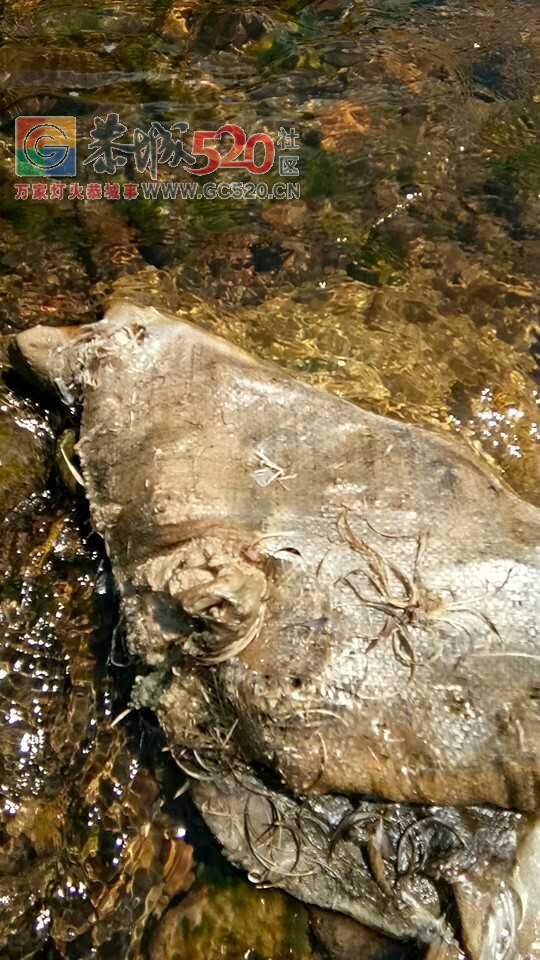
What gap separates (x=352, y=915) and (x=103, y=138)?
13.3 feet

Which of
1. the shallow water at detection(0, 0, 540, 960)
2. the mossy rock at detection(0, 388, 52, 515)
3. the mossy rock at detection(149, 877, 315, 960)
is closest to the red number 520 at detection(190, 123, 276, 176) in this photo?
the shallow water at detection(0, 0, 540, 960)

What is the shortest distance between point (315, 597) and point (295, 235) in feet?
7.91

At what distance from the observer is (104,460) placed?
3.24m

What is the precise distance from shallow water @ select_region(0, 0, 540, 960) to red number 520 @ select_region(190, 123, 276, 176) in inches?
2.5

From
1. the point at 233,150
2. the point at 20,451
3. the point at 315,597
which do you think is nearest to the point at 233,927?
the point at 315,597

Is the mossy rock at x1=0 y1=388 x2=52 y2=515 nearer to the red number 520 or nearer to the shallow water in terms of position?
the shallow water

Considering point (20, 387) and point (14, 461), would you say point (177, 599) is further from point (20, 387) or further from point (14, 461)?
point (20, 387)

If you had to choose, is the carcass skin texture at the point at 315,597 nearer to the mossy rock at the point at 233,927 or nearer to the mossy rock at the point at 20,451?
the mossy rock at the point at 233,927

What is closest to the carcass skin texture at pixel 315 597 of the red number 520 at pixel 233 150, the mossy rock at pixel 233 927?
the mossy rock at pixel 233 927

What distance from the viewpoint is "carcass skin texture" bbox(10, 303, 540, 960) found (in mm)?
2521

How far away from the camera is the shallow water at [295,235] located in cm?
331

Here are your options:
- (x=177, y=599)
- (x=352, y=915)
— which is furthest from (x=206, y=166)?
(x=352, y=915)

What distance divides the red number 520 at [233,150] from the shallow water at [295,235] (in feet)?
0.21

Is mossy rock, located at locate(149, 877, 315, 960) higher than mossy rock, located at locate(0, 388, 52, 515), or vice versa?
mossy rock, located at locate(0, 388, 52, 515)
